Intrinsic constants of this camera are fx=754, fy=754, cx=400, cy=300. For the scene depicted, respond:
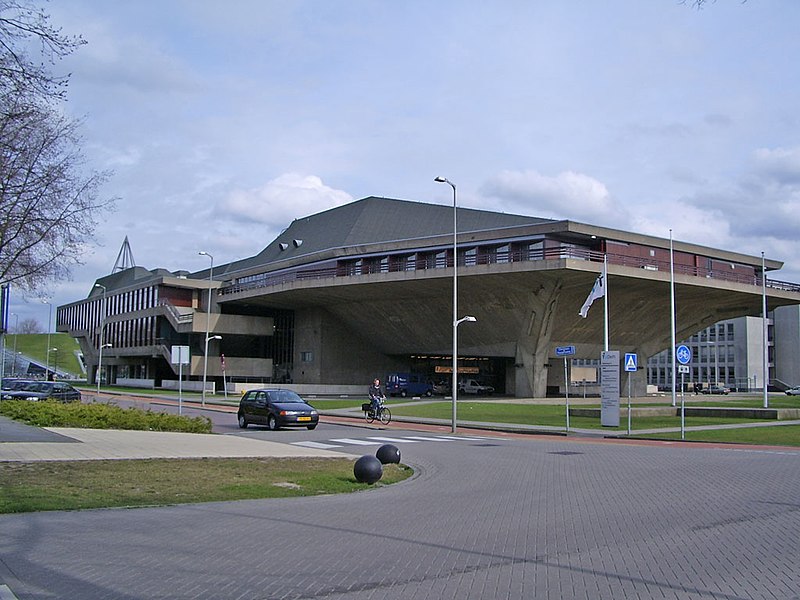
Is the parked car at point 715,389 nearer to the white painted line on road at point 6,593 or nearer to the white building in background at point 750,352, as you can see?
the white building in background at point 750,352

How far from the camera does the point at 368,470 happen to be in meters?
14.1

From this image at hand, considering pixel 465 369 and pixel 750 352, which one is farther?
pixel 750 352

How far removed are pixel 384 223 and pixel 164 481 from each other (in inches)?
2293

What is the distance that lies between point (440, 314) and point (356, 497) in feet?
160

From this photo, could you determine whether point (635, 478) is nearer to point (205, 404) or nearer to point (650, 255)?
point (205, 404)

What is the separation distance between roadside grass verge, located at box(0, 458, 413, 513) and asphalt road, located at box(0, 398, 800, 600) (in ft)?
2.09

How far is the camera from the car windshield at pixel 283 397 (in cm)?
2933

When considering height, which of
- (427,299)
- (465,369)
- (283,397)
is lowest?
(283,397)

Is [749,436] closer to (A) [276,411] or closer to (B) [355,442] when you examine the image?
(B) [355,442]

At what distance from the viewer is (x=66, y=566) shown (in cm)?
729

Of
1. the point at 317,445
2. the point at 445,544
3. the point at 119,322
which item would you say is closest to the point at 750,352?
the point at 119,322

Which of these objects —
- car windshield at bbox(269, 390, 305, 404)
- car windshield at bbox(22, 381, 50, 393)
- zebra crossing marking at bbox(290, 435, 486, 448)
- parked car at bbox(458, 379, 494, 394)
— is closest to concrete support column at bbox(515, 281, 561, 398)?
parked car at bbox(458, 379, 494, 394)

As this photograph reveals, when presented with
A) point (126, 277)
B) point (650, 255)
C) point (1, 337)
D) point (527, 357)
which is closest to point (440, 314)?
point (527, 357)

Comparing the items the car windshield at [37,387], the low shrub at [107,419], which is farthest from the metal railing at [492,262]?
the low shrub at [107,419]
